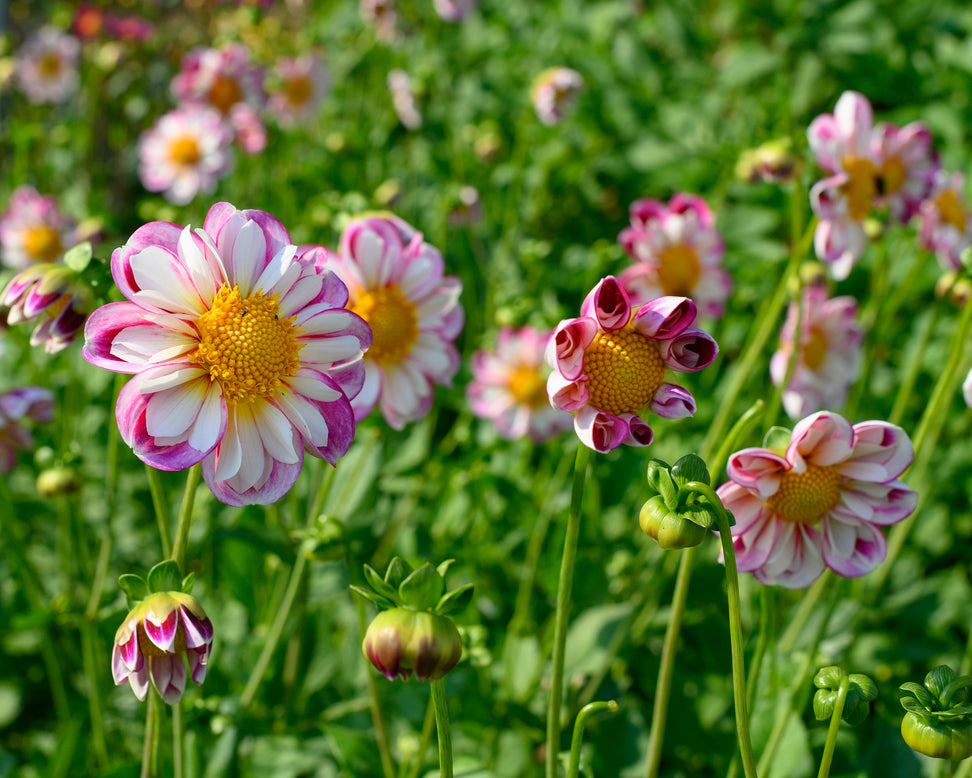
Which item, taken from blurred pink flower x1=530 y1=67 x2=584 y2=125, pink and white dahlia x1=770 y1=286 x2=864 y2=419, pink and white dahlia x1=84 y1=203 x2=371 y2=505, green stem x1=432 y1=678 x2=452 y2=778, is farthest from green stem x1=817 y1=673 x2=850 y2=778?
blurred pink flower x1=530 y1=67 x2=584 y2=125

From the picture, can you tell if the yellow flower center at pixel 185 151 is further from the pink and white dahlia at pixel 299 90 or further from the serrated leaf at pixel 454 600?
the serrated leaf at pixel 454 600

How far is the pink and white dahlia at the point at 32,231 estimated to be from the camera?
279 cm

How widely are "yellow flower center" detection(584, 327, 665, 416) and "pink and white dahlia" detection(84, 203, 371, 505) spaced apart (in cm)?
27

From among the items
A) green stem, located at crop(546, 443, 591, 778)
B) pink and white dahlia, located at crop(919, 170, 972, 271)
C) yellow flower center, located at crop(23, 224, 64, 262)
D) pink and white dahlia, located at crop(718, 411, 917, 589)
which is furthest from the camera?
yellow flower center, located at crop(23, 224, 64, 262)

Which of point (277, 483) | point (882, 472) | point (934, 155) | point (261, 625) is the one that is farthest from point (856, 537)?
point (261, 625)

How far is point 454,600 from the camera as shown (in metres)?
0.93

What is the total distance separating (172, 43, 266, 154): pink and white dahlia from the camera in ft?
9.79

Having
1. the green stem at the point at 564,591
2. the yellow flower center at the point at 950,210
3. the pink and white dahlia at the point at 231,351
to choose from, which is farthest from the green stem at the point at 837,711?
the yellow flower center at the point at 950,210

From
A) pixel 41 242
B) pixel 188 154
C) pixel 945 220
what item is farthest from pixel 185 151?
pixel 945 220

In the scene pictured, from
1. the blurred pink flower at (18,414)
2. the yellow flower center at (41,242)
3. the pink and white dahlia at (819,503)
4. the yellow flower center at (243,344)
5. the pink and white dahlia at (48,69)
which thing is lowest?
the blurred pink flower at (18,414)

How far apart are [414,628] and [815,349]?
131 cm

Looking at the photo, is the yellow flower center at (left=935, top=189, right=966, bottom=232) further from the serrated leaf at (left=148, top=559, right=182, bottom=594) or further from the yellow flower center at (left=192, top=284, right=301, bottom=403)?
the serrated leaf at (left=148, top=559, right=182, bottom=594)

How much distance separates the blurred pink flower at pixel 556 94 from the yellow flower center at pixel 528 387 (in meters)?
0.88

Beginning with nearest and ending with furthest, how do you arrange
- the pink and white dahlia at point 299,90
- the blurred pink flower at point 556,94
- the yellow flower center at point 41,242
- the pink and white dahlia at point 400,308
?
the pink and white dahlia at point 400,308
the blurred pink flower at point 556,94
the yellow flower center at point 41,242
the pink and white dahlia at point 299,90
